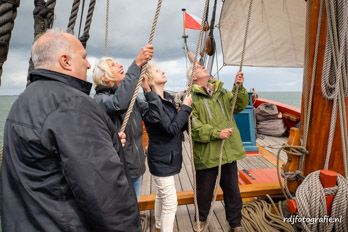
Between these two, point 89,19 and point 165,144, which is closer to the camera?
point 89,19

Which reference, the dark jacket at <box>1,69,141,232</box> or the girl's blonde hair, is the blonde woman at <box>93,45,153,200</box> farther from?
the dark jacket at <box>1,69,141,232</box>

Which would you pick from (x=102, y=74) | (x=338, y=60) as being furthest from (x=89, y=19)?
(x=338, y=60)

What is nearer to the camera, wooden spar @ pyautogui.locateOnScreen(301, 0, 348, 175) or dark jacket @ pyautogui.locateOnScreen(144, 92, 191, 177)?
wooden spar @ pyautogui.locateOnScreen(301, 0, 348, 175)

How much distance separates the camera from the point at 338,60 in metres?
1.60

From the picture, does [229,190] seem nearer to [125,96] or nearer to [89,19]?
[125,96]

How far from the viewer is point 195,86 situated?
2195 mm

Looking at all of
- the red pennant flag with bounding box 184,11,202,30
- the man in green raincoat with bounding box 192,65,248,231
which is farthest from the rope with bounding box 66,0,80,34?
the red pennant flag with bounding box 184,11,202,30

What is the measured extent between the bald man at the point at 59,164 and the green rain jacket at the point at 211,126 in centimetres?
119

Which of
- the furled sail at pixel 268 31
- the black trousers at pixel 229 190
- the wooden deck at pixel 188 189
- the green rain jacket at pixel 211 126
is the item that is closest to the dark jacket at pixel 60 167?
the green rain jacket at pixel 211 126

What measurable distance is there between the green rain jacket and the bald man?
1.19m

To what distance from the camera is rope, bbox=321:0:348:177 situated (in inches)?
62.8

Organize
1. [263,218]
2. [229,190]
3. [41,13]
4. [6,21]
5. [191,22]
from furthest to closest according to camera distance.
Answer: [191,22] → [263,218] → [229,190] → [41,13] → [6,21]

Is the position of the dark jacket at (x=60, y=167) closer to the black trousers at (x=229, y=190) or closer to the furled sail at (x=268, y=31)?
the black trousers at (x=229, y=190)

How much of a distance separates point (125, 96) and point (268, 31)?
4.92 m
